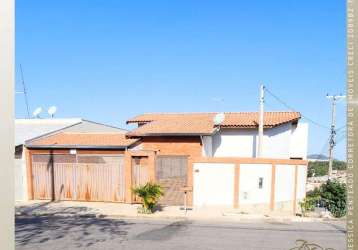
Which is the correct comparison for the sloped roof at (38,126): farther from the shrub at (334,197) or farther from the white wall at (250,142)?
the shrub at (334,197)

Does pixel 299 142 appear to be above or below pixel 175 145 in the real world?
below

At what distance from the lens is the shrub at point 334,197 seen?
13.2m

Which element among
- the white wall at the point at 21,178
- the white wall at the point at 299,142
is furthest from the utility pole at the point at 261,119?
the white wall at the point at 21,178

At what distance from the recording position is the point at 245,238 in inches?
372

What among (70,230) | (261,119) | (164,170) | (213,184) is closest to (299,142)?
(261,119)

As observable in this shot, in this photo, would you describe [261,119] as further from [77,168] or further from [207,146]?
[77,168]

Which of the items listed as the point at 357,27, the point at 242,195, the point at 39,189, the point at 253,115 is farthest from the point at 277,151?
the point at 357,27

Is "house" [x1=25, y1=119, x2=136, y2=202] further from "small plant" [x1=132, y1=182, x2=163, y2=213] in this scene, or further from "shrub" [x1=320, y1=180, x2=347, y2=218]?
"shrub" [x1=320, y1=180, x2=347, y2=218]

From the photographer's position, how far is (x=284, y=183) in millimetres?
14117

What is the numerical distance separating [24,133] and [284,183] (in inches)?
490

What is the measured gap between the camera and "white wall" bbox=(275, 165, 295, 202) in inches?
548

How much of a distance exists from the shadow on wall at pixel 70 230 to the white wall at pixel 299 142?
12.7 m

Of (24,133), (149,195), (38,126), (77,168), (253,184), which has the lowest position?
(149,195)

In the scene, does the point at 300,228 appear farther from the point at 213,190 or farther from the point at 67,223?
the point at 67,223
